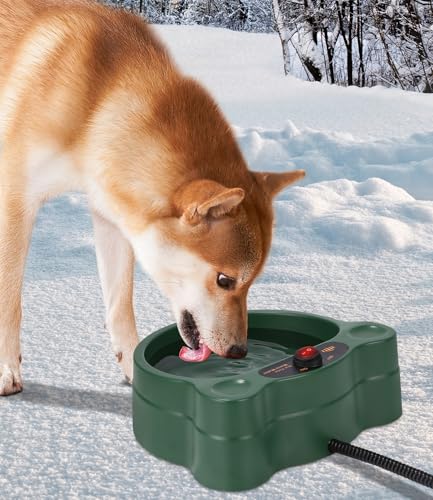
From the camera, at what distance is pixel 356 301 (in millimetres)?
2654

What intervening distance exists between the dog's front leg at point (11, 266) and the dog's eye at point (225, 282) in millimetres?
574

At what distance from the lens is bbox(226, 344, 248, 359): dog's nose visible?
1.80 meters

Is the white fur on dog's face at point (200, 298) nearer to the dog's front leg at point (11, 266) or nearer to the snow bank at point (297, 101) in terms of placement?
the dog's front leg at point (11, 266)

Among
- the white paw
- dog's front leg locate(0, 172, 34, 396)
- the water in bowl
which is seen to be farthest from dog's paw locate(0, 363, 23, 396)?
the water in bowl

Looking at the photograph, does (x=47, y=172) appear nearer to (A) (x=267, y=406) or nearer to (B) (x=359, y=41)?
(A) (x=267, y=406)

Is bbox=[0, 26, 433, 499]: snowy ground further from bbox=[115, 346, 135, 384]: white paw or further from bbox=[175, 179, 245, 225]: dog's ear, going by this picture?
bbox=[175, 179, 245, 225]: dog's ear

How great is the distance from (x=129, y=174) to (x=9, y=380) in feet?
2.02

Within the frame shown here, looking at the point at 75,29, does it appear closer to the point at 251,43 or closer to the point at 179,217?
the point at 179,217

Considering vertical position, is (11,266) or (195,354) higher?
(11,266)

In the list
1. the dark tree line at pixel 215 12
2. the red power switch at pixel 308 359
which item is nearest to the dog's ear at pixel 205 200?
the red power switch at pixel 308 359

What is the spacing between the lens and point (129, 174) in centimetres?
190

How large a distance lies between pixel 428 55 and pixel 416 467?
4.61 meters

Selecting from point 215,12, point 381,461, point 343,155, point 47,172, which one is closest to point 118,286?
point 47,172

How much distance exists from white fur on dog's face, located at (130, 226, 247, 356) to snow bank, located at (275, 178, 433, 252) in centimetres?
135
